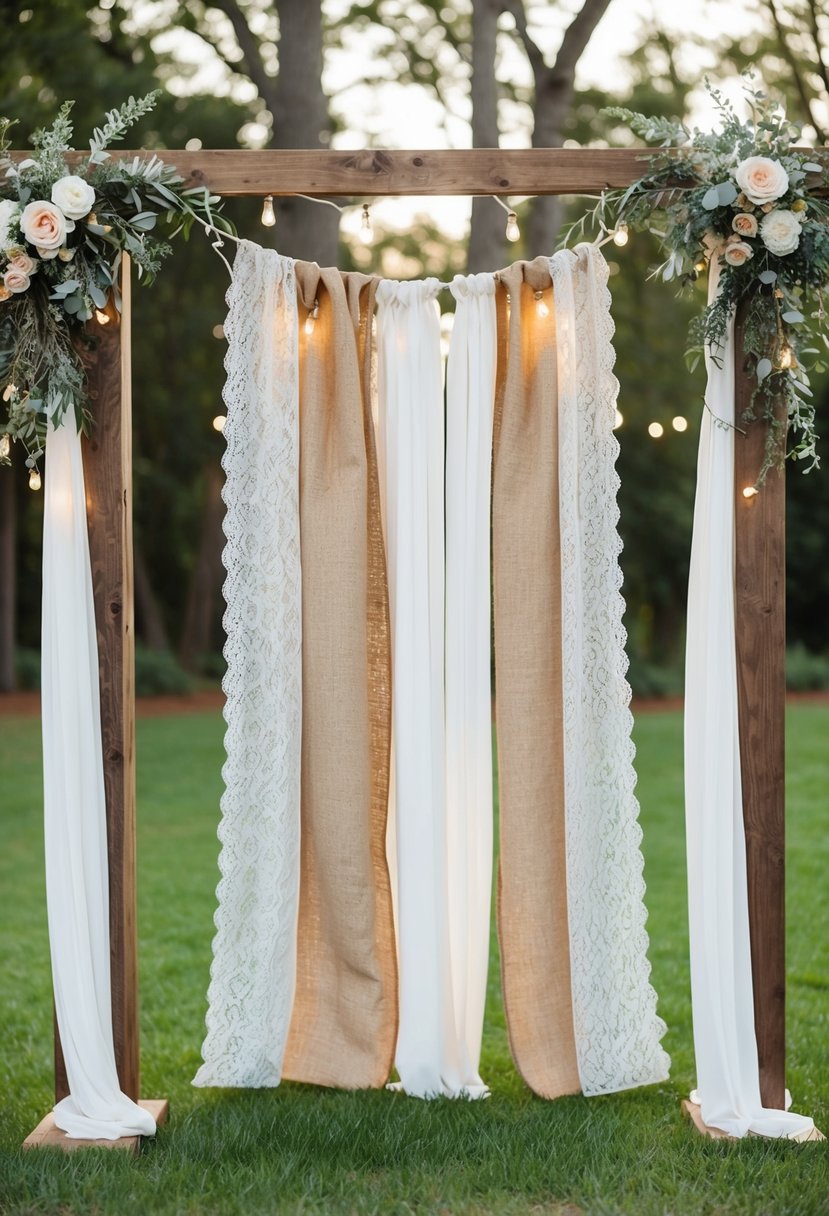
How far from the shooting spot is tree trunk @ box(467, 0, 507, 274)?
251 inches

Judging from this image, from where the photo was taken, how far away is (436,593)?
2998 mm

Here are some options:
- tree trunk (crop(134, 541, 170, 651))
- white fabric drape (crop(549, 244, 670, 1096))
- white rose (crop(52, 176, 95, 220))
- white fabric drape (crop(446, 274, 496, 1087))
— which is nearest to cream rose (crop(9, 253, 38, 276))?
white rose (crop(52, 176, 95, 220))

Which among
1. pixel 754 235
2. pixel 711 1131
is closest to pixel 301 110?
pixel 754 235

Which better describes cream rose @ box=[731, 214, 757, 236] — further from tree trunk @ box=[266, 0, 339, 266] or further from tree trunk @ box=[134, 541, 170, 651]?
tree trunk @ box=[134, 541, 170, 651]

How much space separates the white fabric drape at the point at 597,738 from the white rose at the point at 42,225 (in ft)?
3.97

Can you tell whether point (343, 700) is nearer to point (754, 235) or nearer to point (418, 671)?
point (418, 671)

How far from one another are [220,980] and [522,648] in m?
1.14

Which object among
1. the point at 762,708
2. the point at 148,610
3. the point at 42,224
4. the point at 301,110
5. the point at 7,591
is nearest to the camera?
the point at 42,224

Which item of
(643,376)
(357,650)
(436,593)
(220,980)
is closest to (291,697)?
(357,650)

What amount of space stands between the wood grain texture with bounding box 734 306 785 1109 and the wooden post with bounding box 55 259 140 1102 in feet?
4.99

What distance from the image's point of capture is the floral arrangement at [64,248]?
265 cm

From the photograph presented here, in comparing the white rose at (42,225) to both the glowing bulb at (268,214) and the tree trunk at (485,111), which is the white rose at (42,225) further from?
the tree trunk at (485,111)

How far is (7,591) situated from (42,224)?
33.8 ft

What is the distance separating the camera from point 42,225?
262 cm
